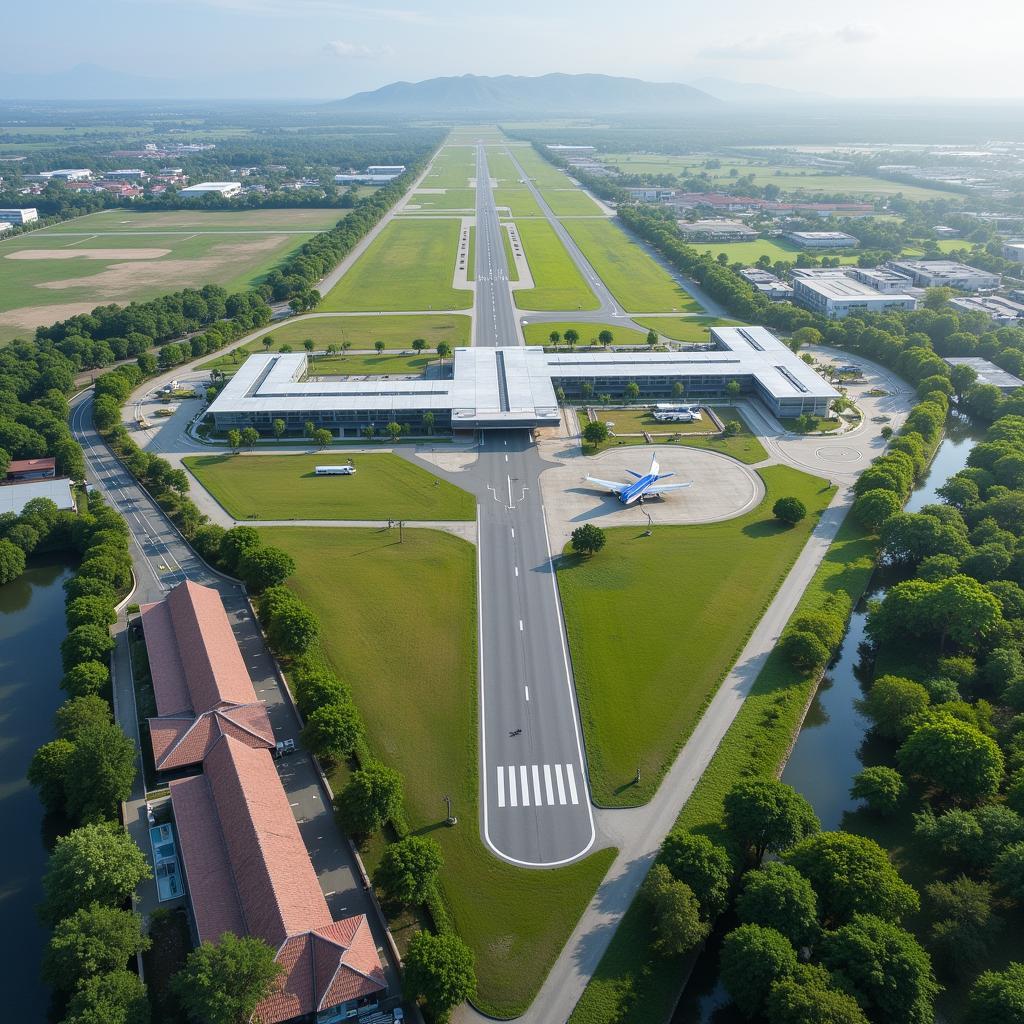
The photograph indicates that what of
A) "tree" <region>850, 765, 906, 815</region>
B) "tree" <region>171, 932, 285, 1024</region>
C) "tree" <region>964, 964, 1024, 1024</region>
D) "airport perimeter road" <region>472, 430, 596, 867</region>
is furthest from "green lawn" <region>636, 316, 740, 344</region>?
"tree" <region>171, 932, 285, 1024</region>

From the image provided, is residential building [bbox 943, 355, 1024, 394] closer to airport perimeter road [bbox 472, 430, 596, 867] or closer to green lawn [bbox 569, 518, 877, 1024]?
green lawn [bbox 569, 518, 877, 1024]

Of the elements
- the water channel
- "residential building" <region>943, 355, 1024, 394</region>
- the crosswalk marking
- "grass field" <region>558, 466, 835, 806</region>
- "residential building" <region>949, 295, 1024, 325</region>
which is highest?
"residential building" <region>949, 295, 1024, 325</region>

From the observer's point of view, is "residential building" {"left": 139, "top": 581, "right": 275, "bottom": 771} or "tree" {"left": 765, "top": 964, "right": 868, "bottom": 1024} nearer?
A: "tree" {"left": 765, "top": 964, "right": 868, "bottom": 1024}

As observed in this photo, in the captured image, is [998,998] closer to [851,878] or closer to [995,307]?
[851,878]

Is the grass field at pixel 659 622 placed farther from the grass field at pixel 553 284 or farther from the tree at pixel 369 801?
the grass field at pixel 553 284

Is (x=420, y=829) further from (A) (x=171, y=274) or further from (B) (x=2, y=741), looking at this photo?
(A) (x=171, y=274)

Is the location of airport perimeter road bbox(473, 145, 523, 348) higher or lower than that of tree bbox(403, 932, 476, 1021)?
higher

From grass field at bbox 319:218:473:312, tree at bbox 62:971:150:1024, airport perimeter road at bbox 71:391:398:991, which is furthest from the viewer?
grass field at bbox 319:218:473:312
